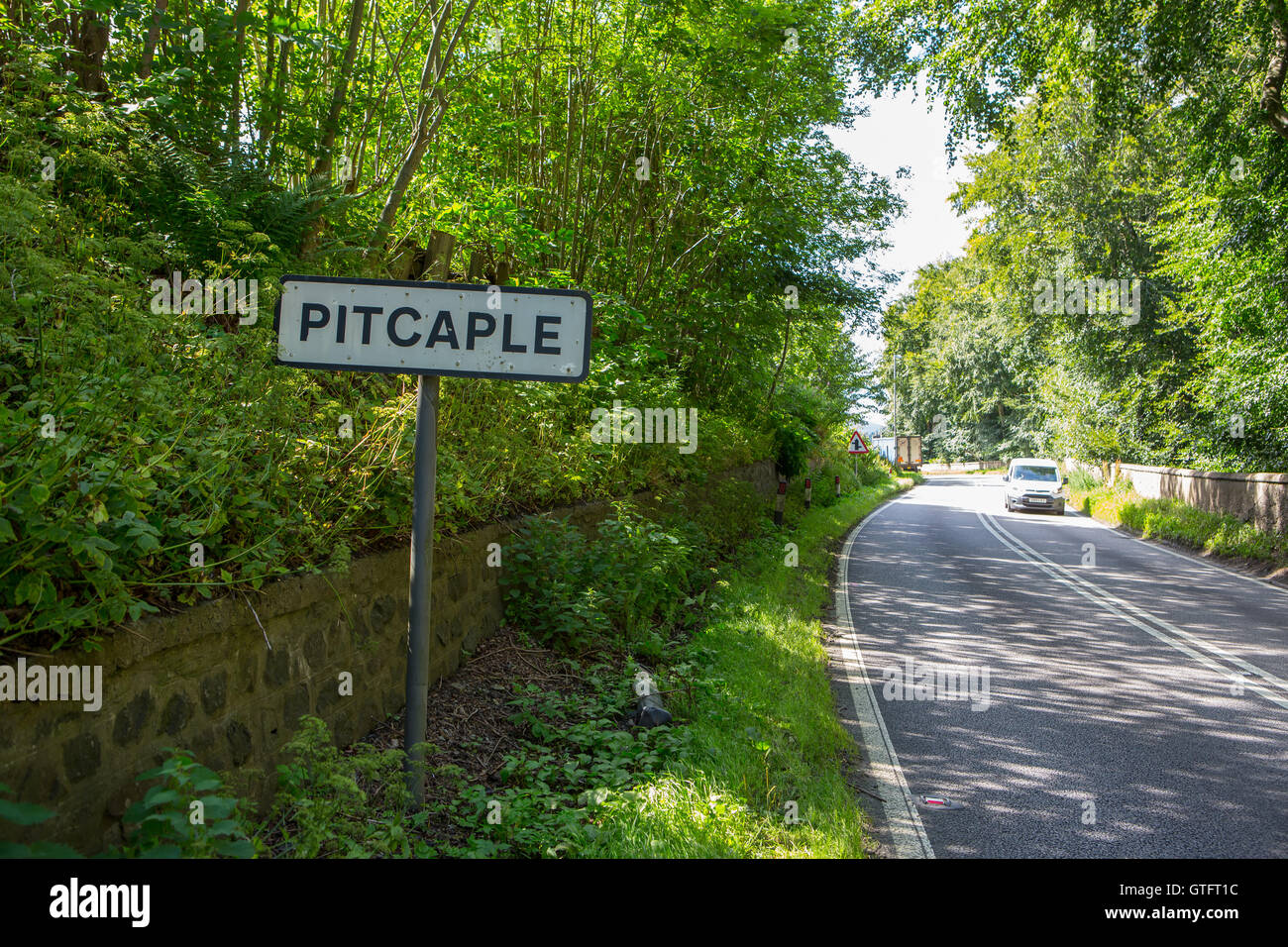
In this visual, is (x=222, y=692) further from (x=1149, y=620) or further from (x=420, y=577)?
(x=1149, y=620)

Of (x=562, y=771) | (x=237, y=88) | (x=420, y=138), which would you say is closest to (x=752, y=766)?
(x=562, y=771)

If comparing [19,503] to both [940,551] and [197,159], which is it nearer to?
[197,159]

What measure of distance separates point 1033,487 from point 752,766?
87.4 ft

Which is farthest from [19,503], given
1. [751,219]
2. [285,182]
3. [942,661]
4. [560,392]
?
[751,219]

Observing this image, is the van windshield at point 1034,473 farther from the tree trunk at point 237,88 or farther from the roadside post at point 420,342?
the roadside post at point 420,342

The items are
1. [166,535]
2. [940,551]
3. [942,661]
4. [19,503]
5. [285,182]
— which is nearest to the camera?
[19,503]

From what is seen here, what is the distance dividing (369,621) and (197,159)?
3.38 metres

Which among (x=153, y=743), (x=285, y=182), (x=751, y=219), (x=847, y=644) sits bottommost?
(x=847, y=644)

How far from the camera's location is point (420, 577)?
10.4ft

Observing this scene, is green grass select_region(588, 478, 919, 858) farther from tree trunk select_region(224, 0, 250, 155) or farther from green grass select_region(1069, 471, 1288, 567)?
green grass select_region(1069, 471, 1288, 567)

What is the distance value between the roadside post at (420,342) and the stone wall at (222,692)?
734mm

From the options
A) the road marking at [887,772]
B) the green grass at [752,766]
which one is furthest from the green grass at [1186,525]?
the green grass at [752,766]

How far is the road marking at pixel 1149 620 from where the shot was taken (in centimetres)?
696

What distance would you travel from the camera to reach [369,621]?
446 cm
